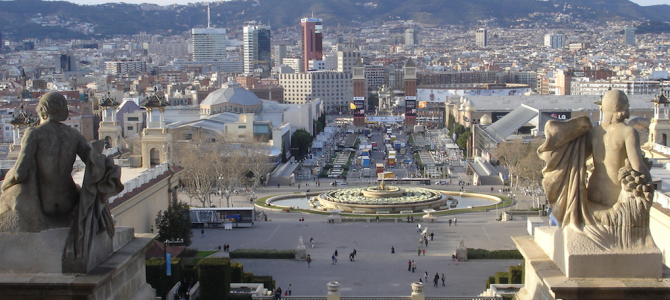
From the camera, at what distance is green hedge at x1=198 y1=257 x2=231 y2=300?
62.8ft

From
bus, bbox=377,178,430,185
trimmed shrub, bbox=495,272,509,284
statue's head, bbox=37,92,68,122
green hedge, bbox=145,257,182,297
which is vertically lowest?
bus, bbox=377,178,430,185

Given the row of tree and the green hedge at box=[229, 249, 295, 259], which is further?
the row of tree

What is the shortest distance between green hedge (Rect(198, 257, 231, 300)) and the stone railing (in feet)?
15.1

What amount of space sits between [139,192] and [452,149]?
5603cm

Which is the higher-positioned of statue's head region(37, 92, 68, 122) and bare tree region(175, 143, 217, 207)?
statue's head region(37, 92, 68, 122)

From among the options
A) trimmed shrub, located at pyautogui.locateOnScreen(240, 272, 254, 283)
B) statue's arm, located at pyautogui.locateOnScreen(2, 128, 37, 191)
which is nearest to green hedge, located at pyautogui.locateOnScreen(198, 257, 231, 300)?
trimmed shrub, located at pyautogui.locateOnScreen(240, 272, 254, 283)

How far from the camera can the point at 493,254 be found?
27.4m

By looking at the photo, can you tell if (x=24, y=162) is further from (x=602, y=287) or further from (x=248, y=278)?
(x=248, y=278)

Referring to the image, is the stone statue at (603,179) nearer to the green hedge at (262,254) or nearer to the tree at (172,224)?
the tree at (172,224)

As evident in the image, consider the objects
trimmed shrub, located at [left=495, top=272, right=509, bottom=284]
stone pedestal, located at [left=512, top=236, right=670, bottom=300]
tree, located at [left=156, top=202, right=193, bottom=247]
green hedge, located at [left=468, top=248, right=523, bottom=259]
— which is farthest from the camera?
green hedge, located at [left=468, top=248, right=523, bottom=259]

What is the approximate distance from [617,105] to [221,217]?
31318 mm

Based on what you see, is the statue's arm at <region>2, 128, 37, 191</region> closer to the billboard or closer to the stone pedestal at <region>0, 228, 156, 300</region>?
the stone pedestal at <region>0, 228, 156, 300</region>

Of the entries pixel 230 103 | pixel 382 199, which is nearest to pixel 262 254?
pixel 382 199

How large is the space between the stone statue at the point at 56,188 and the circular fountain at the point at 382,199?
37.7 m
